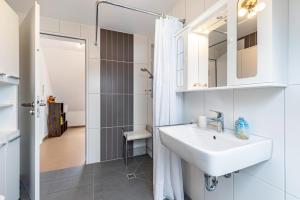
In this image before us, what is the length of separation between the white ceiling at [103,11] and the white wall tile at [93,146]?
179 cm

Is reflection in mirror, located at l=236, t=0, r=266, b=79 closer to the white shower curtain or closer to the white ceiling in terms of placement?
the white shower curtain

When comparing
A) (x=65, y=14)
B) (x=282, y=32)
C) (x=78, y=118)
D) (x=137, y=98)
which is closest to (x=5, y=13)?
(x=65, y=14)

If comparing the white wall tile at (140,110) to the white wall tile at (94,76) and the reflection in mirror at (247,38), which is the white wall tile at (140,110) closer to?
the white wall tile at (94,76)

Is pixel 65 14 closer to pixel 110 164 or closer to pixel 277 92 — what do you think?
pixel 110 164

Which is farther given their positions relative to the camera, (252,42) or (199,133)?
(199,133)

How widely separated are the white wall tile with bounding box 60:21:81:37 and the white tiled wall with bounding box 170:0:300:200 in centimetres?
234

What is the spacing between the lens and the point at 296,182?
842mm

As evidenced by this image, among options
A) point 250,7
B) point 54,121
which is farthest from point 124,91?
point 54,121

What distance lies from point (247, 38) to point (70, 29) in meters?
2.49

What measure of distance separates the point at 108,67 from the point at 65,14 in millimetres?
949

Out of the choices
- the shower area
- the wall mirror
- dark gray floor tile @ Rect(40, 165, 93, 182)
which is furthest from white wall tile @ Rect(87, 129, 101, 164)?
the wall mirror

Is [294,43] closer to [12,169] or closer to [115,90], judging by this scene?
[115,90]

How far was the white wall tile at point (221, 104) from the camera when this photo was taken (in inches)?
48.5

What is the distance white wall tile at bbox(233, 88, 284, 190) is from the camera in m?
0.91
